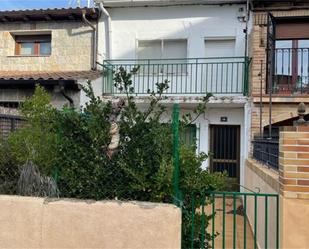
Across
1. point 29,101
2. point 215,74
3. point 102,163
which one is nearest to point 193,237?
point 102,163

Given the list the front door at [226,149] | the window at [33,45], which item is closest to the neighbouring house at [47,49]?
the window at [33,45]

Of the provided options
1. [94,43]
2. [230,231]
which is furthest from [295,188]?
[94,43]

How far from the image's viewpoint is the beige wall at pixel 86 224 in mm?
3953

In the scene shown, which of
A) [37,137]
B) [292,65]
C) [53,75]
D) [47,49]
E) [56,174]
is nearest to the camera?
[56,174]

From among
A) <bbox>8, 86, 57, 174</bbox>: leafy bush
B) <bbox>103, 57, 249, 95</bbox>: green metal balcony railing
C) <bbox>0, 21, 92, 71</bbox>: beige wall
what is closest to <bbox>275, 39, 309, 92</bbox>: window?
<bbox>103, 57, 249, 95</bbox>: green metal balcony railing

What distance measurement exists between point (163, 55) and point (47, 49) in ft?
13.6

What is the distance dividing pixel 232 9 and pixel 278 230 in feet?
30.3

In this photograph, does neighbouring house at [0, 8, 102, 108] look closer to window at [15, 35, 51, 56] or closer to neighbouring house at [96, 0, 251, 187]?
window at [15, 35, 51, 56]

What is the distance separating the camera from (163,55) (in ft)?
42.4

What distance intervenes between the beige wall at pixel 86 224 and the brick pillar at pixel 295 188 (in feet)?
3.54

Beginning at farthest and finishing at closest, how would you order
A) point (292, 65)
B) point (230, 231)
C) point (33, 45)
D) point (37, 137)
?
point (33, 45)
point (292, 65)
point (230, 231)
point (37, 137)

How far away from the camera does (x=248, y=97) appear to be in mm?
11297

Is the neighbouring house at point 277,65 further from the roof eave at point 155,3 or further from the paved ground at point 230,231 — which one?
the roof eave at point 155,3

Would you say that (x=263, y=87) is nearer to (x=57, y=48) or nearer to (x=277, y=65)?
(x=277, y=65)
